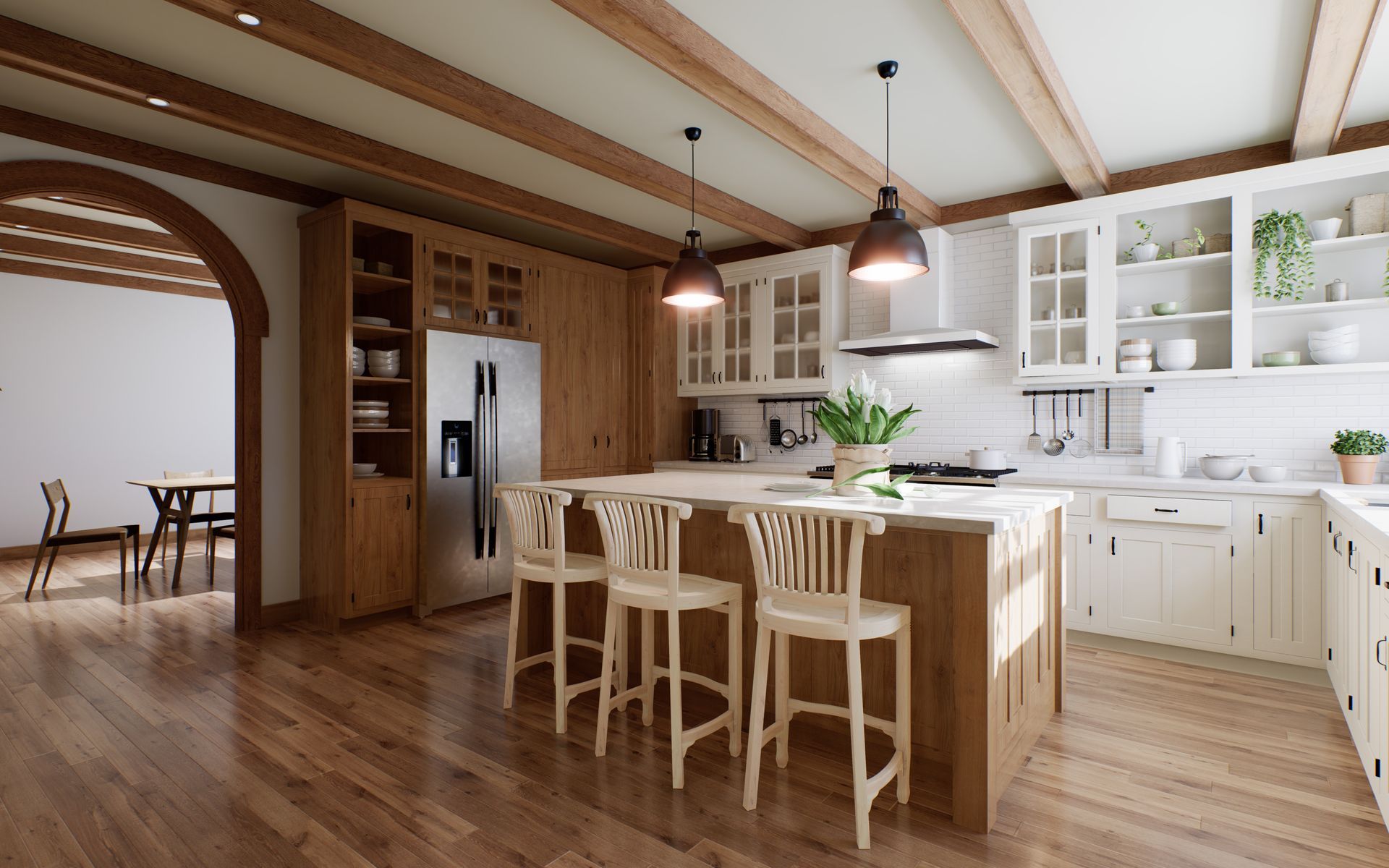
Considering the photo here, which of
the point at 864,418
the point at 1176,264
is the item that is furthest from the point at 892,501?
the point at 1176,264

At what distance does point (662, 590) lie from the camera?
2.50 meters

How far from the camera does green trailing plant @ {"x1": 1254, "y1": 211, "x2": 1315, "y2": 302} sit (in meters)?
3.63

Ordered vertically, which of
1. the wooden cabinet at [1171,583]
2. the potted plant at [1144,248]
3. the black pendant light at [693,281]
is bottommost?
the wooden cabinet at [1171,583]

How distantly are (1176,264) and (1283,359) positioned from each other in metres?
0.73

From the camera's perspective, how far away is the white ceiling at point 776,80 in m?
2.71

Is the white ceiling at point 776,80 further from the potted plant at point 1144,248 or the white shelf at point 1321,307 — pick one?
the white shelf at point 1321,307

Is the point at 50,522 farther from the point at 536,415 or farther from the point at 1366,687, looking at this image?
the point at 1366,687

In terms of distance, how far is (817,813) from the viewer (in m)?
2.21

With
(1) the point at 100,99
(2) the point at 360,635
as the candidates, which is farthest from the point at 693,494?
(1) the point at 100,99

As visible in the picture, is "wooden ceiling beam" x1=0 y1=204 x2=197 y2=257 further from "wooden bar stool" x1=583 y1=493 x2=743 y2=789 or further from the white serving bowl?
the white serving bowl

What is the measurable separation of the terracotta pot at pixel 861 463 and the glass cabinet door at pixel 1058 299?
2.07 m

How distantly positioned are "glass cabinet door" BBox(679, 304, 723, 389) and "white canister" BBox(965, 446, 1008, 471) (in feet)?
7.28

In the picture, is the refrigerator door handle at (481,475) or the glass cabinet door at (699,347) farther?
the glass cabinet door at (699,347)

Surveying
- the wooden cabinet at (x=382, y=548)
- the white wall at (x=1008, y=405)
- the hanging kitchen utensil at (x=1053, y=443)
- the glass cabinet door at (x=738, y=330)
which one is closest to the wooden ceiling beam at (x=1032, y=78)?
the white wall at (x=1008, y=405)
